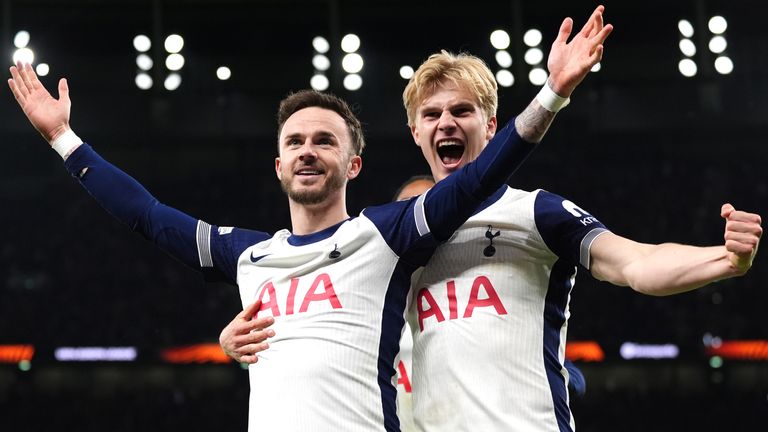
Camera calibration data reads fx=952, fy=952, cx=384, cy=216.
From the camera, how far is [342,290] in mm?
2891

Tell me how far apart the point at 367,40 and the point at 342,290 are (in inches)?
506

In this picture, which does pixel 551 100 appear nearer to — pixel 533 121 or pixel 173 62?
pixel 533 121

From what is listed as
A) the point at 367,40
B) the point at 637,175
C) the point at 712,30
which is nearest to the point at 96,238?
the point at 367,40

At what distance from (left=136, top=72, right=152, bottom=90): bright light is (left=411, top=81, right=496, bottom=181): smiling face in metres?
12.1

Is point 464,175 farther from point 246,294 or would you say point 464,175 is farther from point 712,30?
point 712,30

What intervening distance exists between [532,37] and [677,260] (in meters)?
12.1

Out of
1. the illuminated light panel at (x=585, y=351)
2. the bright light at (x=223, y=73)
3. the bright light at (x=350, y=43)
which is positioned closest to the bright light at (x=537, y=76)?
the bright light at (x=350, y=43)

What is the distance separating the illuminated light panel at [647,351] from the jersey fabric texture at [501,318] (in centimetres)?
1331

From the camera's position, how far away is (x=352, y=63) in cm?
1452

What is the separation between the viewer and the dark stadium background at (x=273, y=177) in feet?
49.4

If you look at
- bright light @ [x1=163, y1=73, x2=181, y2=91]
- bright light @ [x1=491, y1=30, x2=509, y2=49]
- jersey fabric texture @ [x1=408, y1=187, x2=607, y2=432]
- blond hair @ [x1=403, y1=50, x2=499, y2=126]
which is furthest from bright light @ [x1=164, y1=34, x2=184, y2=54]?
jersey fabric texture @ [x1=408, y1=187, x2=607, y2=432]

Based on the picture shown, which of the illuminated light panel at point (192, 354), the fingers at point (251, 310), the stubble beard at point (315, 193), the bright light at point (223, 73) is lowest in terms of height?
the illuminated light panel at point (192, 354)

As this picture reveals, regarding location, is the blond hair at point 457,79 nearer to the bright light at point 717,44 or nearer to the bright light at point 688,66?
the bright light at point 717,44

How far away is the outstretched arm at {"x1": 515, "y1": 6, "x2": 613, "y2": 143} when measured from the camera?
2.60 meters
